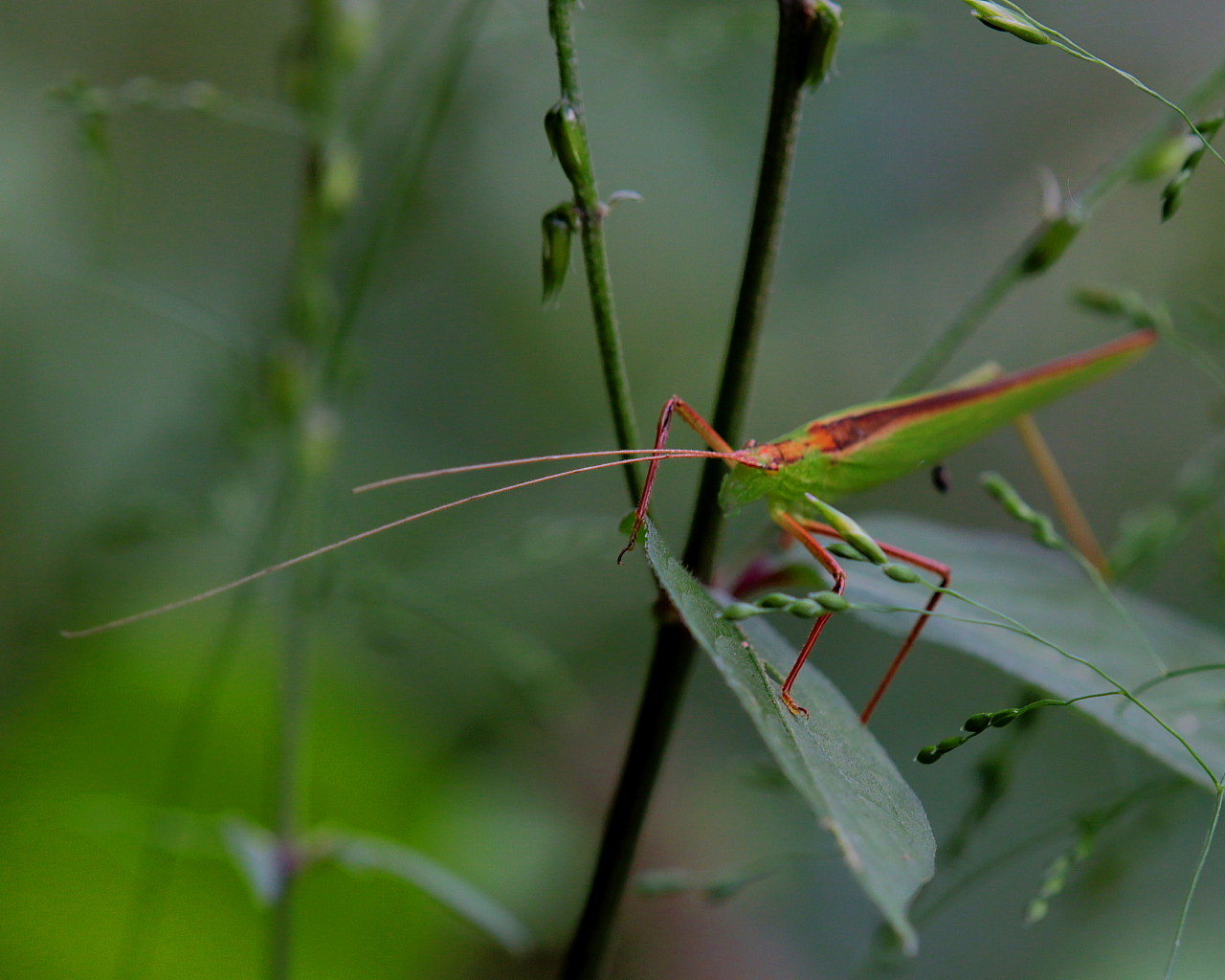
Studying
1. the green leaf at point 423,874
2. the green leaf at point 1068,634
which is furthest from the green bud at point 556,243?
the green leaf at point 423,874

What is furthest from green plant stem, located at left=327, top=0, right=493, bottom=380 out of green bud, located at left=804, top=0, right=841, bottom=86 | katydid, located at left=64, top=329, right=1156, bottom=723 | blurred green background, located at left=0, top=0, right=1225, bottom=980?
green bud, located at left=804, top=0, right=841, bottom=86

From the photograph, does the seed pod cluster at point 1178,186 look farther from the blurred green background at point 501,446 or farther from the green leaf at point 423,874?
the green leaf at point 423,874

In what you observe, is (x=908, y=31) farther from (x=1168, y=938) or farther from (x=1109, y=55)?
(x=1109, y=55)

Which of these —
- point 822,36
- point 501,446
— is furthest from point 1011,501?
point 501,446

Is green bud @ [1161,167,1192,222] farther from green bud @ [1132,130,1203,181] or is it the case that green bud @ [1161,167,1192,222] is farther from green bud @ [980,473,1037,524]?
green bud @ [1132,130,1203,181]

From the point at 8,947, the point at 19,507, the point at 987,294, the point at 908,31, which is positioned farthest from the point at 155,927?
the point at 908,31

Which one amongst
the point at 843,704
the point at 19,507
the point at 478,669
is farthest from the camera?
the point at 478,669
